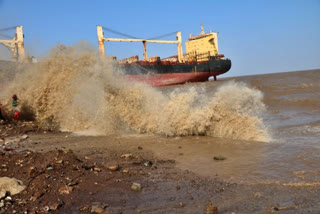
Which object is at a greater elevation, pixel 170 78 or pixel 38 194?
pixel 170 78

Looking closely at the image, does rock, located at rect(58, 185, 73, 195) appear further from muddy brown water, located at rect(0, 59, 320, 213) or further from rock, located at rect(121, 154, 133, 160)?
muddy brown water, located at rect(0, 59, 320, 213)

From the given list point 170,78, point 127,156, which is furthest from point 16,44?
point 127,156

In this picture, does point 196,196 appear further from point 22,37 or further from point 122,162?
point 22,37

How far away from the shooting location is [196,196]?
2.81 m

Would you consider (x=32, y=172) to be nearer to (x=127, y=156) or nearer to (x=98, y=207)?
(x=98, y=207)

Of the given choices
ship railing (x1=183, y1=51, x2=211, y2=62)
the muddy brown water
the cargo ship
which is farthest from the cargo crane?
ship railing (x1=183, y1=51, x2=211, y2=62)

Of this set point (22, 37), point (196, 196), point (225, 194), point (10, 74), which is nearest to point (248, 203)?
point (225, 194)

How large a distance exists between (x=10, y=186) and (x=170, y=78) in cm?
2606

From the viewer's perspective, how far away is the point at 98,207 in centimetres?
256

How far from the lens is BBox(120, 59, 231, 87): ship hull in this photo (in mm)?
25578

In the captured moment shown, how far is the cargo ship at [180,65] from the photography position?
25.9m

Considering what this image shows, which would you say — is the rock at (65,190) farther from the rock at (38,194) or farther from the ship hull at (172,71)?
the ship hull at (172,71)

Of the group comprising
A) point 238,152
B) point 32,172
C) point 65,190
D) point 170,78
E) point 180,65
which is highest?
point 180,65

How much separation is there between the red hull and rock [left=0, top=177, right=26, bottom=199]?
821 inches
